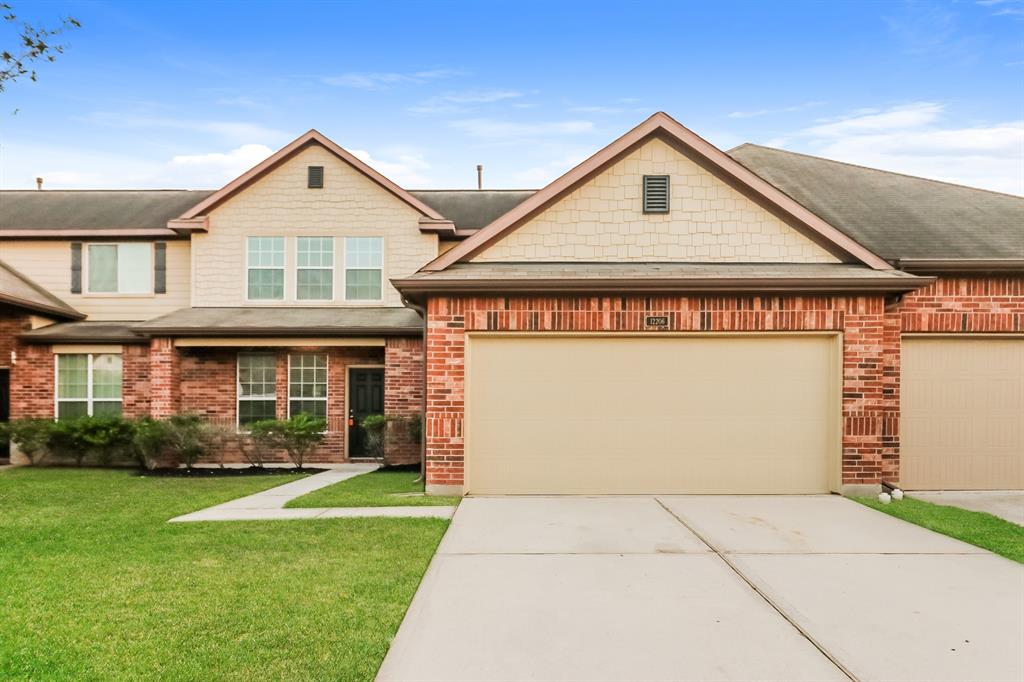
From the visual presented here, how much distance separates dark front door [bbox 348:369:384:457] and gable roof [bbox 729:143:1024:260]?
9294 millimetres

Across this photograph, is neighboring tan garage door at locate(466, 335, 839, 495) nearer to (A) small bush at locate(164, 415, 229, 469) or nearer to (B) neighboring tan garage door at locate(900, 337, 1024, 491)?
(B) neighboring tan garage door at locate(900, 337, 1024, 491)

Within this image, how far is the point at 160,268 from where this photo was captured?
14766 millimetres

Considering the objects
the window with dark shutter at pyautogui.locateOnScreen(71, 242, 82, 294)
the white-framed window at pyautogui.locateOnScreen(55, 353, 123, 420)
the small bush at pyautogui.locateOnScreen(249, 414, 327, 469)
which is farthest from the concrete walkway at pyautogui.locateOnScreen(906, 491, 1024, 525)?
the window with dark shutter at pyautogui.locateOnScreen(71, 242, 82, 294)

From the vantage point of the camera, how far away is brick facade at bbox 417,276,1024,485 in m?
8.43

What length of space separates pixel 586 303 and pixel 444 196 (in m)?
10.0

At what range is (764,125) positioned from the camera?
2062 centimetres

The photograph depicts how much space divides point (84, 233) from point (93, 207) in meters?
1.84

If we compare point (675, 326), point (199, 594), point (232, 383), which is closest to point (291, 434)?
point (232, 383)

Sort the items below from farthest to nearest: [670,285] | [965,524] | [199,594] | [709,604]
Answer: [670,285], [965,524], [199,594], [709,604]

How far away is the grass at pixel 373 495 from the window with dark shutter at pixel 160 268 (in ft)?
26.2

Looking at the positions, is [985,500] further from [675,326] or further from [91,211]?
[91,211]

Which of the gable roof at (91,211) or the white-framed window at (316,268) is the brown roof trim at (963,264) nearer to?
the white-framed window at (316,268)

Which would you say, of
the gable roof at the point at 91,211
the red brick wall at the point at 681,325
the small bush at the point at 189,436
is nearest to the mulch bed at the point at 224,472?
the small bush at the point at 189,436

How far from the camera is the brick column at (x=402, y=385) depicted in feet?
41.7
